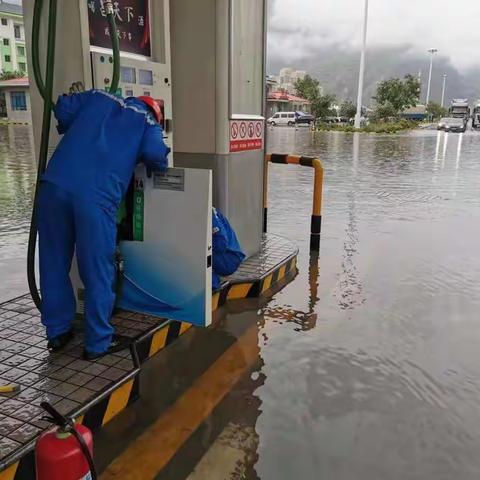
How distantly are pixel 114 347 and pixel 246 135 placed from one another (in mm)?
2385

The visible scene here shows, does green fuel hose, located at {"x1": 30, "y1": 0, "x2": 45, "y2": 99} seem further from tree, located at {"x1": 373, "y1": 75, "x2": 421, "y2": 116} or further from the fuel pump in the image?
tree, located at {"x1": 373, "y1": 75, "x2": 421, "y2": 116}

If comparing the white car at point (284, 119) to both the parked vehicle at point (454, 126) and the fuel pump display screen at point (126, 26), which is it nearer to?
the parked vehicle at point (454, 126)

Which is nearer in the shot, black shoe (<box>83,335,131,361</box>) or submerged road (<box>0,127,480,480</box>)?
submerged road (<box>0,127,480,480</box>)

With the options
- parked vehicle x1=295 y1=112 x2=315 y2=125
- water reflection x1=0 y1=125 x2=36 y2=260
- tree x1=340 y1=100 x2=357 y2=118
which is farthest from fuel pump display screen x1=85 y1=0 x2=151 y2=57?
tree x1=340 y1=100 x2=357 y2=118

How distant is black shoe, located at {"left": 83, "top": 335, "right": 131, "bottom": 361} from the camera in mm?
2869

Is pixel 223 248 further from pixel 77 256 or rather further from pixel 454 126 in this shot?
pixel 454 126

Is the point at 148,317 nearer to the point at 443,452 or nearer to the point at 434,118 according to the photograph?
the point at 443,452

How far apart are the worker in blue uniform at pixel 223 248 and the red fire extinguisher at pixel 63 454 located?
5.53 ft

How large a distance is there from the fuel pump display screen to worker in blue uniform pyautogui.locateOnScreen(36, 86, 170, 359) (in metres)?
0.57

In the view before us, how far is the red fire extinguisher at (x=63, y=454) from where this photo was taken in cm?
172

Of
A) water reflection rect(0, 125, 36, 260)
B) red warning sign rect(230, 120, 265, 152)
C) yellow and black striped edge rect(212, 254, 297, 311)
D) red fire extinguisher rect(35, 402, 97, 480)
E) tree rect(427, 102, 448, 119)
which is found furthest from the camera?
tree rect(427, 102, 448, 119)

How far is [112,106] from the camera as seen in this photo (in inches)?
106

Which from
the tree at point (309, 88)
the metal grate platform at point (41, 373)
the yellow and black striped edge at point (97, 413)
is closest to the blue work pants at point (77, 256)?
the metal grate platform at point (41, 373)

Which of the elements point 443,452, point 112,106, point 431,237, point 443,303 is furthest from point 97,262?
point 431,237
